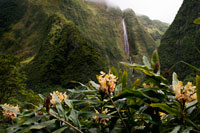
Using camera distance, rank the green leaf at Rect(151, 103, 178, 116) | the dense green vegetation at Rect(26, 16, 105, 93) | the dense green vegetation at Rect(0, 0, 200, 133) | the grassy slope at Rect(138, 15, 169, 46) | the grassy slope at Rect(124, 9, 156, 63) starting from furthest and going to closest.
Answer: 1. the grassy slope at Rect(138, 15, 169, 46)
2. the grassy slope at Rect(124, 9, 156, 63)
3. the dense green vegetation at Rect(26, 16, 105, 93)
4. the dense green vegetation at Rect(0, 0, 200, 133)
5. the green leaf at Rect(151, 103, 178, 116)

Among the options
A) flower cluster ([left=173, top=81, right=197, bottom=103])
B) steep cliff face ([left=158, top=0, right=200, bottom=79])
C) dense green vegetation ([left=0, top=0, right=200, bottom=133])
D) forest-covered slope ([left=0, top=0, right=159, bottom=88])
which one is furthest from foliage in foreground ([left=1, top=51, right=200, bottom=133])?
steep cliff face ([left=158, top=0, right=200, bottom=79])

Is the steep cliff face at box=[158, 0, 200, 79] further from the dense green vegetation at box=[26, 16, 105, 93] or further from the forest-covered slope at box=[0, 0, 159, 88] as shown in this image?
the dense green vegetation at box=[26, 16, 105, 93]

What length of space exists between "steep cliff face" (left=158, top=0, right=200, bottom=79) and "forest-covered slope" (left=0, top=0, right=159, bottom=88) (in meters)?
16.2

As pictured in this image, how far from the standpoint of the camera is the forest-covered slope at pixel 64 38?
4282cm

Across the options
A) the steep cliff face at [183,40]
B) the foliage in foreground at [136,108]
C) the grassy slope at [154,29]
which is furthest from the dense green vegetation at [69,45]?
the foliage in foreground at [136,108]

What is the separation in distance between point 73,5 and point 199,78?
78.5 m

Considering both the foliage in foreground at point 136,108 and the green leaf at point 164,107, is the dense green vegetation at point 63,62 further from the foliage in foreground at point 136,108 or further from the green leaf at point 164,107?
the green leaf at point 164,107

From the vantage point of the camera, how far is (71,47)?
46.9 m

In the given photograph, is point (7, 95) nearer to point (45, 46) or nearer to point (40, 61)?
point (40, 61)

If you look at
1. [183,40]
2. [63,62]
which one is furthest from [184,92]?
[183,40]

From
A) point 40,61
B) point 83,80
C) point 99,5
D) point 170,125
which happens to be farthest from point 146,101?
point 99,5

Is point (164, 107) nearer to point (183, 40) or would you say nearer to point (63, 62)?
point (63, 62)

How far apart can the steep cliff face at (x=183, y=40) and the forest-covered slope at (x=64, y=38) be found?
16175 mm

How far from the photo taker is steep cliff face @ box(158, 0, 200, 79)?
4521cm
